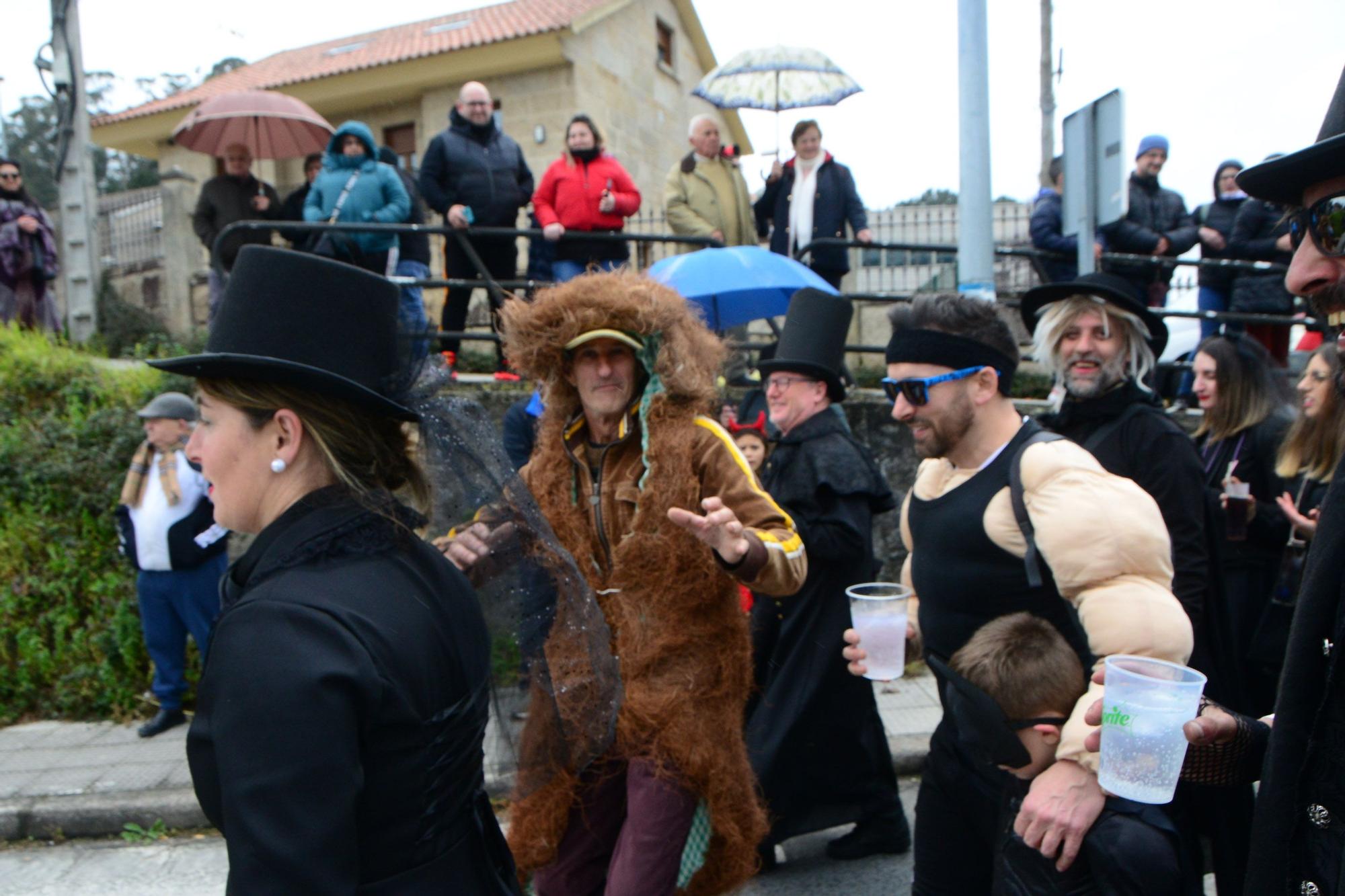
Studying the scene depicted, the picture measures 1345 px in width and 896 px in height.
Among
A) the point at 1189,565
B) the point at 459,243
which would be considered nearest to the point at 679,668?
the point at 1189,565

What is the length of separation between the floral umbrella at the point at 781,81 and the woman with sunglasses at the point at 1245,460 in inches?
217

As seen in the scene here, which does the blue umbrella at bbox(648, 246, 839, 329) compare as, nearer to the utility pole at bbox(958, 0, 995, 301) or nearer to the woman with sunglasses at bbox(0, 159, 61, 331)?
the utility pole at bbox(958, 0, 995, 301)

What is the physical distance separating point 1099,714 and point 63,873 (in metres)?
4.34

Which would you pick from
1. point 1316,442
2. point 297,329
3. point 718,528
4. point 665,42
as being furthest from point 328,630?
point 665,42

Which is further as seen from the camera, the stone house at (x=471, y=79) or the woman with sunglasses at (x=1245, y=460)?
the stone house at (x=471, y=79)

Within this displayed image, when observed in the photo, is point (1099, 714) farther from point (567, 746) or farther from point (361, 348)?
point (361, 348)

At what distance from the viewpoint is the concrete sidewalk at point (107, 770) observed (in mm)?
4605

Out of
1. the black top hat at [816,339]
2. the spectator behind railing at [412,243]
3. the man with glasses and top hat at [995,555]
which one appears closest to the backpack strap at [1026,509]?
the man with glasses and top hat at [995,555]

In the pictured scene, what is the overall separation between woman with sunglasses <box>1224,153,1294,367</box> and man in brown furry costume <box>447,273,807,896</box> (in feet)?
22.2

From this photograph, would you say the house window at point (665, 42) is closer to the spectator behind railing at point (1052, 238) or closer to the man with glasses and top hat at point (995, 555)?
the spectator behind railing at point (1052, 238)

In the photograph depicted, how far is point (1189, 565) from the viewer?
3.31 metres

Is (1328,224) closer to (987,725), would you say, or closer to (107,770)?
(987,725)

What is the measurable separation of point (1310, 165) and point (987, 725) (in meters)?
1.35

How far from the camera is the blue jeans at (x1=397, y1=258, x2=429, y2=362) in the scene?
187cm
